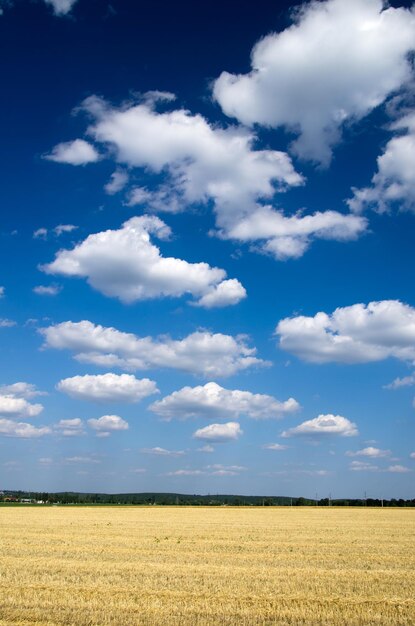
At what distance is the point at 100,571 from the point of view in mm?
19719

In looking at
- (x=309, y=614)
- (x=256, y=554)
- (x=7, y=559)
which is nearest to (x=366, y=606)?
(x=309, y=614)

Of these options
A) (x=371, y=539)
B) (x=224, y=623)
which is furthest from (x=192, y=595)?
Result: (x=371, y=539)

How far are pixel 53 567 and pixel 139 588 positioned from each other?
20.2ft

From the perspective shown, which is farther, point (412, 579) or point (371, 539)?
point (371, 539)

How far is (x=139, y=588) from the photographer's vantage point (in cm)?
1627

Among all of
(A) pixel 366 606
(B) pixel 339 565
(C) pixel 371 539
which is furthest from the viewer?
(C) pixel 371 539

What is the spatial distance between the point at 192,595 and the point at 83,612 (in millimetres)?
3446

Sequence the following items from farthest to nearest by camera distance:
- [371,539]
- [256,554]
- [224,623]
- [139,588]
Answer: [371,539]
[256,554]
[139,588]
[224,623]

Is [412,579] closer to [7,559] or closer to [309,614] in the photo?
[309,614]

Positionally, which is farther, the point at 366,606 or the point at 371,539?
the point at 371,539

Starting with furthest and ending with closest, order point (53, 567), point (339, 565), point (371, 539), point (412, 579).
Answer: point (371, 539) < point (339, 565) < point (53, 567) < point (412, 579)

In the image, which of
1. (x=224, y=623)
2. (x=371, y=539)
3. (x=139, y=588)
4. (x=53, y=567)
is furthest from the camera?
(x=371, y=539)

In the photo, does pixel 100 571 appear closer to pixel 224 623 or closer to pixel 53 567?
pixel 53 567

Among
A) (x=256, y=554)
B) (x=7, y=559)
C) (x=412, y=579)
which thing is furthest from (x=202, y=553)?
(x=412, y=579)
